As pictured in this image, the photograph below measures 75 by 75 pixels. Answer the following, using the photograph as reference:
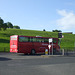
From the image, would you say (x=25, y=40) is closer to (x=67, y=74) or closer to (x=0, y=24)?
(x=67, y=74)

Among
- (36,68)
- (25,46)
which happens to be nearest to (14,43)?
(25,46)

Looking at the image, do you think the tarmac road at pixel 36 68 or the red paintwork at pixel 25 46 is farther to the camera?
the red paintwork at pixel 25 46

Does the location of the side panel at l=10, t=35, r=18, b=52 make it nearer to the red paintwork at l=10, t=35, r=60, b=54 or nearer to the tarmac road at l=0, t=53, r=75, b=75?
the red paintwork at l=10, t=35, r=60, b=54

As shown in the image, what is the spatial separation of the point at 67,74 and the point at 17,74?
276 centimetres

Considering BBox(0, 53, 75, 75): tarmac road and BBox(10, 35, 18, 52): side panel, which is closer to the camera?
BBox(0, 53, 75, 75): tarmac road

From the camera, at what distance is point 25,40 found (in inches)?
1166

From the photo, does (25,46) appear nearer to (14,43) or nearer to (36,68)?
(14,43)

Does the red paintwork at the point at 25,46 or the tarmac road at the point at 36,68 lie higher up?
the red paintwork at the point at 25,46

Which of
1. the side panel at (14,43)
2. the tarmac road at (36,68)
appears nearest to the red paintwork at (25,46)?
the side panel at (14,43)

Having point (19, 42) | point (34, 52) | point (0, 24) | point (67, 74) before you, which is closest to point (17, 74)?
point (67, 74)

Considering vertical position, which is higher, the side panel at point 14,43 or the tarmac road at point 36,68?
the side panel at point 14,43

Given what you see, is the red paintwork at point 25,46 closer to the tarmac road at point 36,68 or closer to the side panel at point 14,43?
the side panel at point 14,43

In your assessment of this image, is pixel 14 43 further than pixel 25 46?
No

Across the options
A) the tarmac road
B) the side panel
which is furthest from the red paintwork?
the tarmac road
